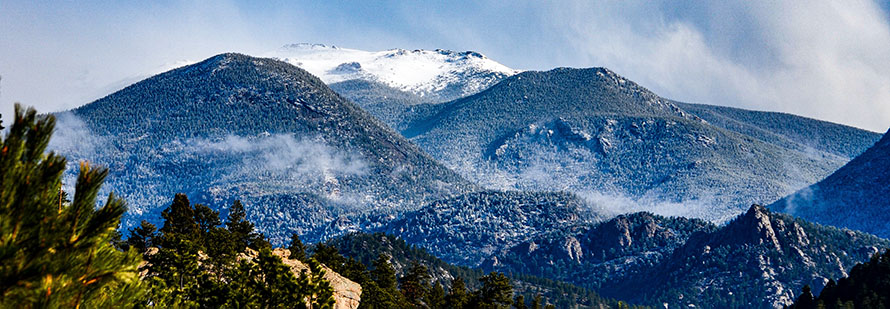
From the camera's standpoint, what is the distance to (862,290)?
436 ft

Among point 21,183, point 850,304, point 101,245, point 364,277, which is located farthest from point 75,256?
point 850,304

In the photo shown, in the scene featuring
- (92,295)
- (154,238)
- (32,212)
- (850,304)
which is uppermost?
(850,304)

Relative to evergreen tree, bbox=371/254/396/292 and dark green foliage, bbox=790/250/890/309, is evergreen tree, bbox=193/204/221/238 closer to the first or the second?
evergreen tree, bbox=371/254/396/292

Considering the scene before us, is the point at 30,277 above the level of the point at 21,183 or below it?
below

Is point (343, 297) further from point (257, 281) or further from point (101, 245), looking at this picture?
point (101, 245)

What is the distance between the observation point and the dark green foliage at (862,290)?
4985 inches

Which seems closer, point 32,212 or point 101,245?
point 32,212

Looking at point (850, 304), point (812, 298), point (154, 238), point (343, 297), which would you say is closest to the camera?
point (343, 297)

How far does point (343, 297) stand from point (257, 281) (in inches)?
466

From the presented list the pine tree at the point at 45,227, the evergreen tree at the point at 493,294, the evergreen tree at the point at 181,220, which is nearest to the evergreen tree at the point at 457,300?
the evergreen tree at the point at 493,294

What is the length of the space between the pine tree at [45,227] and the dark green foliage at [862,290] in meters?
131

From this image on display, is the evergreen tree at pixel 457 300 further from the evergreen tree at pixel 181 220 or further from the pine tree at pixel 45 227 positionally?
the pine tree at pixel 45 227

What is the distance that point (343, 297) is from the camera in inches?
2299

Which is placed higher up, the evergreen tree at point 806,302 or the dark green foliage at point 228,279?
the evergreen tree at point 806,302
